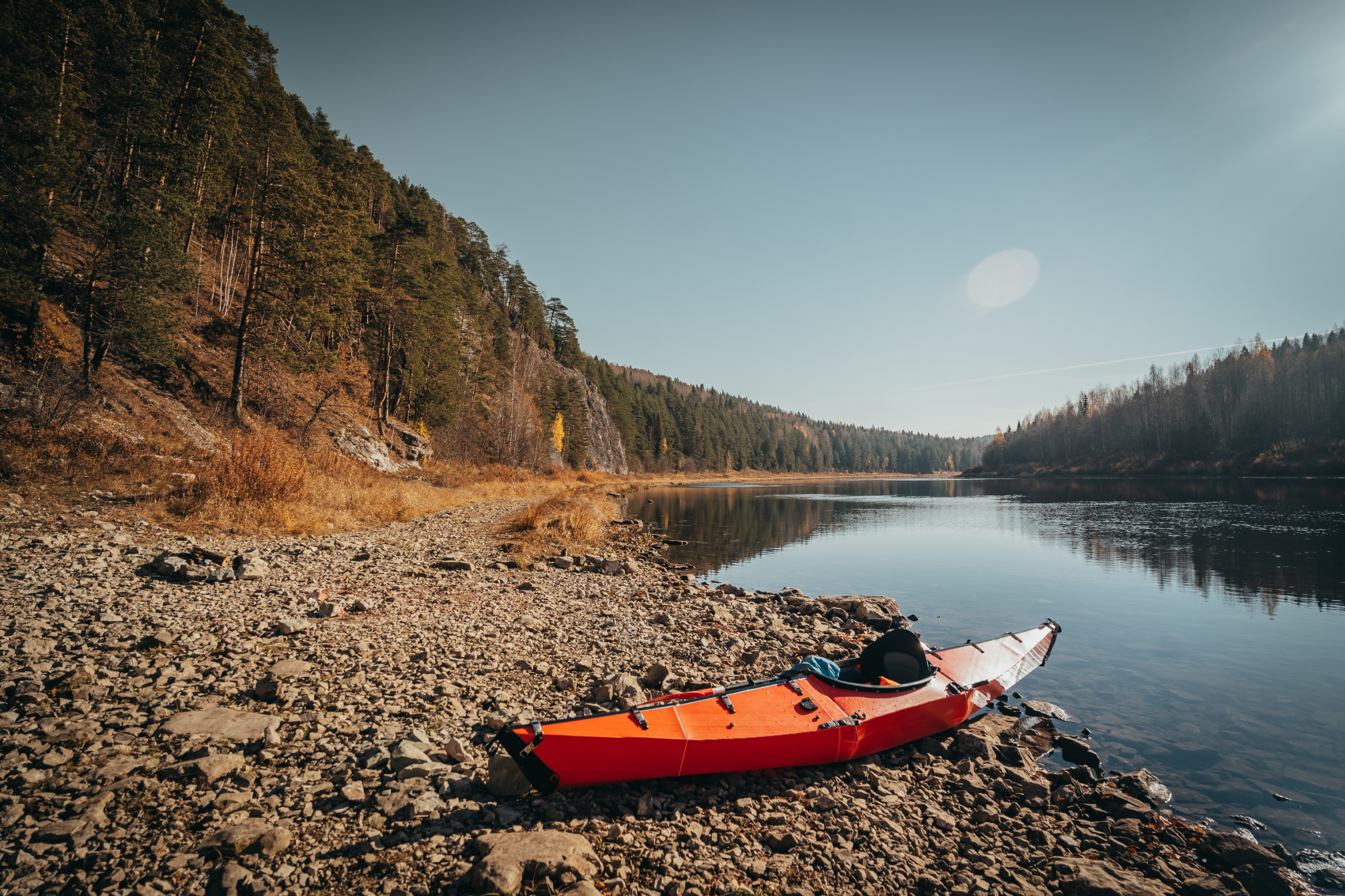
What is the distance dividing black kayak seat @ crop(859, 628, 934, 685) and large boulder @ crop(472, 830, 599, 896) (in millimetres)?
4642

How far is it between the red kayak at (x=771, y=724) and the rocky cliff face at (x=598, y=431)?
60.3 metres

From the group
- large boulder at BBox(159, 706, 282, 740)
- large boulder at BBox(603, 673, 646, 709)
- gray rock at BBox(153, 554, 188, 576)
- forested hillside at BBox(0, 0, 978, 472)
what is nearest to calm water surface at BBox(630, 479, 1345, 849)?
large boulder at BBox(603, 673, 646, 709)

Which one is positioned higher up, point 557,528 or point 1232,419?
point 1232,419

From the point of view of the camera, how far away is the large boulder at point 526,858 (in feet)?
10.1

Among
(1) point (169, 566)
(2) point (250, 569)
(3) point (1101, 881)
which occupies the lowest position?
(3) point (1101, 881)

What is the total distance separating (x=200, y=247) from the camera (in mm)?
26438

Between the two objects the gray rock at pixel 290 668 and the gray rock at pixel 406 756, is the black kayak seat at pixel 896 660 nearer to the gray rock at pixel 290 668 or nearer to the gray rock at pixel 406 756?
the gray rock at pixel 406 756

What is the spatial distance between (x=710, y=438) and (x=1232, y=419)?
8029cm

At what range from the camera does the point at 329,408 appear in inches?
949

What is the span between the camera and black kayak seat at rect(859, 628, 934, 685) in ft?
21.6

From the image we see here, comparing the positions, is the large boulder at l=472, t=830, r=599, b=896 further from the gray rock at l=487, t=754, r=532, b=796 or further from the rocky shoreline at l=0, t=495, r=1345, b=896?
the gray rock at l=487, t=754, r=532, b=796

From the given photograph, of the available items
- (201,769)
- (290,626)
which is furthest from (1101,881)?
(290,626)

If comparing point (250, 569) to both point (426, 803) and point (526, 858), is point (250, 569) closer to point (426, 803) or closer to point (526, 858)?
point (426, 803)

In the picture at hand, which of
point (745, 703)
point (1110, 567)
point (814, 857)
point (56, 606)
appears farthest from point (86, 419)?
point (1110, 567)
